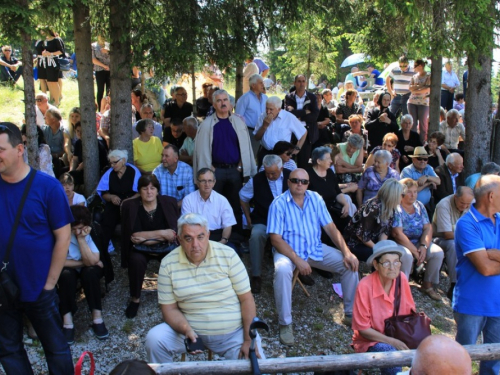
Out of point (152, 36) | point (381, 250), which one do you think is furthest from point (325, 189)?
point (152, 36)

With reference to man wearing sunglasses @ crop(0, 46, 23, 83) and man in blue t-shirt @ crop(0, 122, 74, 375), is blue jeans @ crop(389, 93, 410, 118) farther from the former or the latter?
man in blue t-shirt @ crop(0, 122, 74, 375)

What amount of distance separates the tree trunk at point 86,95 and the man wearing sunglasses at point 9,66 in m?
6.88

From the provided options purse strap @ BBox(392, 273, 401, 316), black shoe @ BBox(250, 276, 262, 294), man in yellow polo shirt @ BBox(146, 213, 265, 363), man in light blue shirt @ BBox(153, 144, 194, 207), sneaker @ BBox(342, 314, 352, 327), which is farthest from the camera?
man in light blue shirt @ BBox(153, 144, 194, 207)

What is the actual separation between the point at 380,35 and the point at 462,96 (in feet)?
22.9

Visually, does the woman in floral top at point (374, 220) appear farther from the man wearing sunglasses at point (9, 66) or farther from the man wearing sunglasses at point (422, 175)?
the man wearing sunglasses at point (9, 66)

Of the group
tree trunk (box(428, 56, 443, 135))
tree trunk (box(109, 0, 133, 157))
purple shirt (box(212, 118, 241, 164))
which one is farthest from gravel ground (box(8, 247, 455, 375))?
tree trunk (box(428, 56, 443, 135))

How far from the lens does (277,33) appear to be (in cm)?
730

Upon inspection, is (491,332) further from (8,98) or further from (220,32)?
(8,98)

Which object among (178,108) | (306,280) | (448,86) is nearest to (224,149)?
(306,280)

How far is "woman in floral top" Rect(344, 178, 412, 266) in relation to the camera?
18.6ft

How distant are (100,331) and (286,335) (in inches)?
69.7

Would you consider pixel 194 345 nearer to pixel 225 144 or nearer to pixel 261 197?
pixel 261 197

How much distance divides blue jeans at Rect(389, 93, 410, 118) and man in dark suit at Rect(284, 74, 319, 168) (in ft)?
12.3

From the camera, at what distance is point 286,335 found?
4918 millimetres
